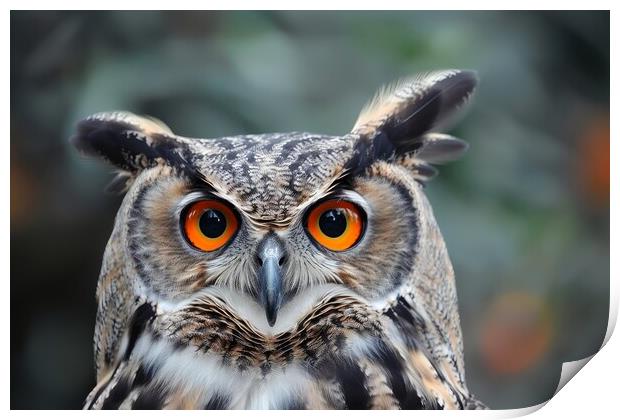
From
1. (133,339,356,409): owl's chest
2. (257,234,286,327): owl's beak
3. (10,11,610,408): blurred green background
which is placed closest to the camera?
(257,234,286,327): owl's beak

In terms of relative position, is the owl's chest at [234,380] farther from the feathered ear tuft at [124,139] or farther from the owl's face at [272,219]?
the feathered ear tuft at [124,139]

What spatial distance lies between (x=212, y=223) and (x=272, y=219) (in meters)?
0.12

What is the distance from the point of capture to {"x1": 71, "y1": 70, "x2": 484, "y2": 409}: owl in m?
1.33

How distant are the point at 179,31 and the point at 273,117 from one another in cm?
24

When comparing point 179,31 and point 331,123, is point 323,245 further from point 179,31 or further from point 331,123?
point 179,31

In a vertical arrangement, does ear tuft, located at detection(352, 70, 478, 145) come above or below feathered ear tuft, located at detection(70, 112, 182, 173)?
above

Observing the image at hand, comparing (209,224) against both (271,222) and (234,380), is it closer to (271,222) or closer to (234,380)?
(271,222)

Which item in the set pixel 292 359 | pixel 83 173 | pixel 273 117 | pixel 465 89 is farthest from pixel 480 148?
pixel 83 173

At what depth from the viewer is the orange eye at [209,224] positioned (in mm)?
1338

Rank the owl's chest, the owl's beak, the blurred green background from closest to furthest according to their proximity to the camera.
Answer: the owl's beak → the owl's chest → the blurred green background

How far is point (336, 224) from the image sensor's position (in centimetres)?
136

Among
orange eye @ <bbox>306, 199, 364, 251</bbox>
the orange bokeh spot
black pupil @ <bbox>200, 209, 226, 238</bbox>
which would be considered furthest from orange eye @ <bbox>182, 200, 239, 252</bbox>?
the orange bokeh spot

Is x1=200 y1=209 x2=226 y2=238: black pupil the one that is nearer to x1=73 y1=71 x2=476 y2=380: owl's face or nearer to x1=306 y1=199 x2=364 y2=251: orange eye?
x1=73 y1=71 x2=476 y2=380: owl's face

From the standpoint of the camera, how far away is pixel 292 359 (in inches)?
56.3
